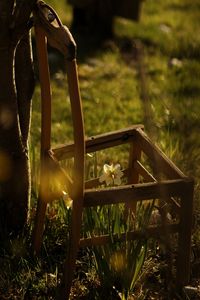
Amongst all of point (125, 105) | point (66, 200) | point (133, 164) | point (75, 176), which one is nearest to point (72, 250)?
point (75, 176)

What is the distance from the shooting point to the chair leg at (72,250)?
2.44 meters

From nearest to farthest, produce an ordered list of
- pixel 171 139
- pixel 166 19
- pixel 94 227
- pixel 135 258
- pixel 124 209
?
pixel 135 258, pixel 94 227, pixel 124 209, pixel 171 139, pixel 166 19

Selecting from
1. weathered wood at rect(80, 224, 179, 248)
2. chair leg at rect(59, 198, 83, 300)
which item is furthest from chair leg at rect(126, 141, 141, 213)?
chair leg at rect(59, 198, 83, 300)

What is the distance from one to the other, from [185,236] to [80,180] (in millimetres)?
486

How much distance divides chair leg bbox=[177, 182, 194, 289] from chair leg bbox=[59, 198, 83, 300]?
1.30 feet

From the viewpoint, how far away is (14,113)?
2697 millimetres

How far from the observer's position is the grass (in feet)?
9.04

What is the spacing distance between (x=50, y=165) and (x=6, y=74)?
40 cm

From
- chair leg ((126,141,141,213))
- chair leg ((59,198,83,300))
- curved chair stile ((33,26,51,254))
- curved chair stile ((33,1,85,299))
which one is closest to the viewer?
curved chair stile ((33,1,85,299))

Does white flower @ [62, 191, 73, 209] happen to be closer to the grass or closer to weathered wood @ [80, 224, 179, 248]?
the grass

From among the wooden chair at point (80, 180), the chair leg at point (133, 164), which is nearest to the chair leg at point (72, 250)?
the wooden chair at point (80, 180)

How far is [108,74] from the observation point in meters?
5.31

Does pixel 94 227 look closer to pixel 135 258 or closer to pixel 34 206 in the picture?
pixel 135 258

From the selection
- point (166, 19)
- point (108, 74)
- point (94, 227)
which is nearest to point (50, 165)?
point (94, 227)
